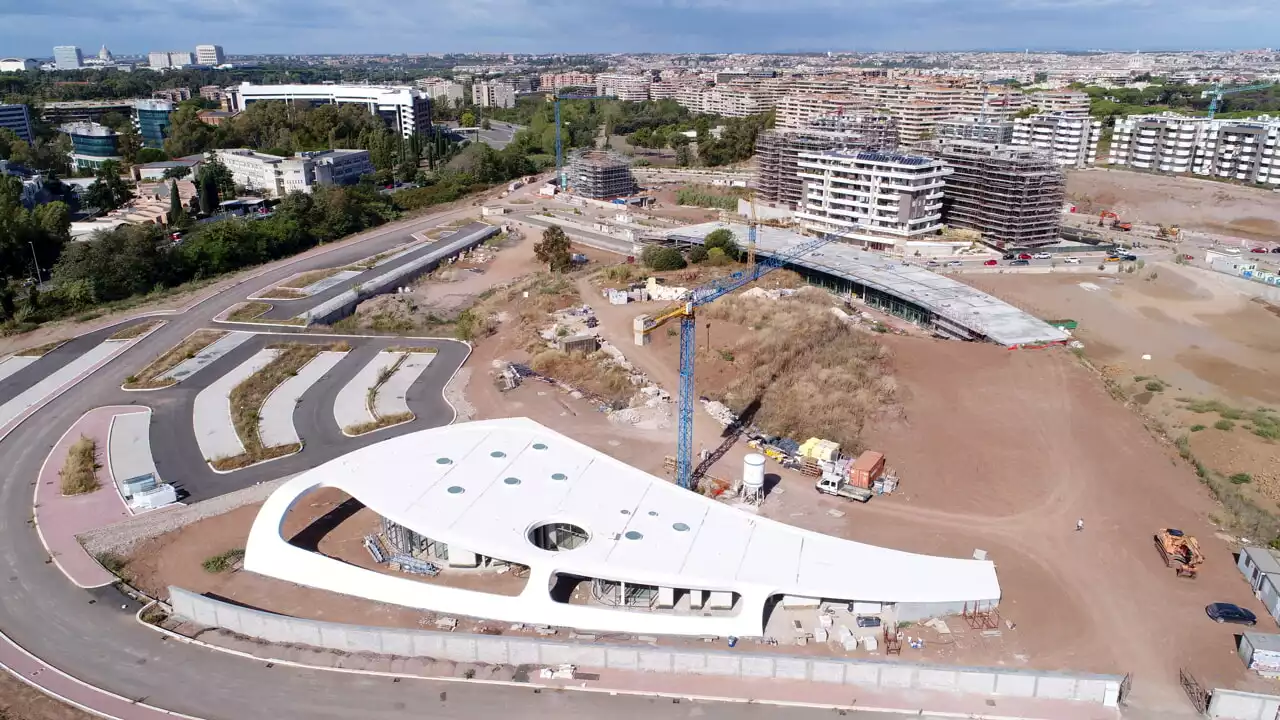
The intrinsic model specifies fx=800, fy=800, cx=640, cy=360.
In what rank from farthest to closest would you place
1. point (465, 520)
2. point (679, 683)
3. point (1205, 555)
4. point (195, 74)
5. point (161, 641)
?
point (195, 74)
point (1205, 555)
point (465, 520)
point (161, 641)
point (679, 683)

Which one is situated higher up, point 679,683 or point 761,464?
point 761,464

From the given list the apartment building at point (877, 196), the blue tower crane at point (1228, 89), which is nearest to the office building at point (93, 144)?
the apartment building at point (877, 196)

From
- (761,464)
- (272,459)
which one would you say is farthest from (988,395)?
(272,459)

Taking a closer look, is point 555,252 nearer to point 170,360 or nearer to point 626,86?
point 170,360

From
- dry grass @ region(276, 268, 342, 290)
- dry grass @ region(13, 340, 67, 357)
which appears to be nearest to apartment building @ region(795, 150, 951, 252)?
dry grass @ region(276, 268, 342, 290)

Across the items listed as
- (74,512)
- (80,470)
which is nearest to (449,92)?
(80,470)

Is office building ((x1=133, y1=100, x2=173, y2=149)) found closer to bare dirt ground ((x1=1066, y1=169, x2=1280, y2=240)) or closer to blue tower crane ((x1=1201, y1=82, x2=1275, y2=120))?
bare dirt ground ((x1=1066, y1=169, x2=1280, y2=240))

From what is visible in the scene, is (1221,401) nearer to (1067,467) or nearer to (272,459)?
(1067,467)
